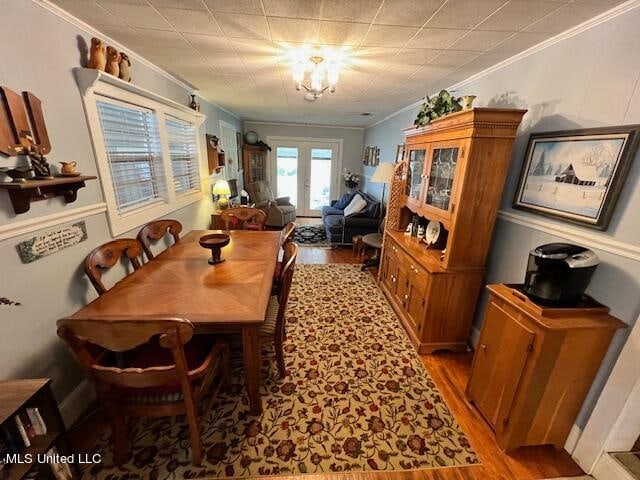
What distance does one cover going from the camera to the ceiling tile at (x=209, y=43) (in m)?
1.80

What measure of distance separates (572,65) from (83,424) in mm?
3650

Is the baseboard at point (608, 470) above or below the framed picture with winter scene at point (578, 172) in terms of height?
below

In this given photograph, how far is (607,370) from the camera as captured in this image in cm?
134

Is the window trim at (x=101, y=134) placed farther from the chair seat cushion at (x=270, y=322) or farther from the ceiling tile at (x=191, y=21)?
the chair seat cushion at (x=270, y=322)

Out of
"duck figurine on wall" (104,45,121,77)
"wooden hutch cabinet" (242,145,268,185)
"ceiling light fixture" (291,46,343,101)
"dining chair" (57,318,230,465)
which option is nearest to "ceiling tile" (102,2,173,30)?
"duck figurine on wall" (104,45,121,77)

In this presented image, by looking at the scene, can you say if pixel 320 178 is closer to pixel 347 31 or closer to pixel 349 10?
pixel 347 31

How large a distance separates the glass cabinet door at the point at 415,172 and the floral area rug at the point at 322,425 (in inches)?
58.4

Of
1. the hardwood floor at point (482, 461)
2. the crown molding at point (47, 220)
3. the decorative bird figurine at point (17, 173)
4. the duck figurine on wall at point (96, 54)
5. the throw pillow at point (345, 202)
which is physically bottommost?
the hardwood floor at point (482, 461)

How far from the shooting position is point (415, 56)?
6.50 ft

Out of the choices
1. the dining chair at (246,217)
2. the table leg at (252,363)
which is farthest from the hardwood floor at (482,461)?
the dining chair at (246,217)

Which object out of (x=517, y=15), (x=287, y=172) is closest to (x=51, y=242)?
(x=517, y=15)

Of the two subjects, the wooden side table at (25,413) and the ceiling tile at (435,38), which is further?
the ceiling tile at (435,38)

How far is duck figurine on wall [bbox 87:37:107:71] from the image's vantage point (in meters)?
1.68

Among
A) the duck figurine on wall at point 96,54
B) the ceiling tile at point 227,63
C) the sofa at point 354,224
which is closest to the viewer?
the duck figurine on wall at point 96,54
